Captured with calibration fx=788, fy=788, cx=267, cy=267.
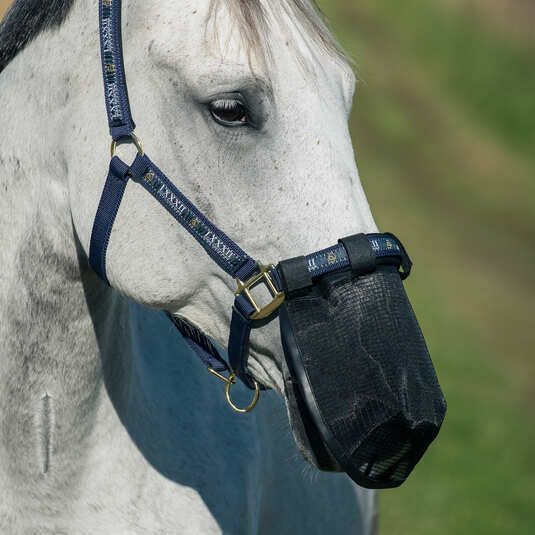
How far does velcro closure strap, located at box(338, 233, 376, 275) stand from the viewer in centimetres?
178

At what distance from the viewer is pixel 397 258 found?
1.91 m

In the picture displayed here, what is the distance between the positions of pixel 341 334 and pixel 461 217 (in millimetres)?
10537

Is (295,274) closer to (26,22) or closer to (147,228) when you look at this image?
(147,228)

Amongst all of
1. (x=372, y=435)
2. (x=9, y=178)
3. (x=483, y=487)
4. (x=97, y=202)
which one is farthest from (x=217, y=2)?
(x=483, y=487)

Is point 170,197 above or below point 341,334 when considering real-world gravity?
above

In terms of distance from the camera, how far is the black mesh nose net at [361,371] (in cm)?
178

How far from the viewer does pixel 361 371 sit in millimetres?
1794

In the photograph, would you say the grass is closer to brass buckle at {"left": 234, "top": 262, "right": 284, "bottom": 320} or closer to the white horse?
the white horse

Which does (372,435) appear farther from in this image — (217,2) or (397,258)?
(217,2)

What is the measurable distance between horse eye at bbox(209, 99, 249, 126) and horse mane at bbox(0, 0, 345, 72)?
0.13 meters

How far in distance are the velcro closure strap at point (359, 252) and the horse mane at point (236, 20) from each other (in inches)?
18.2

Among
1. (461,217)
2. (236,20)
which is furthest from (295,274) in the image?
(461,217)

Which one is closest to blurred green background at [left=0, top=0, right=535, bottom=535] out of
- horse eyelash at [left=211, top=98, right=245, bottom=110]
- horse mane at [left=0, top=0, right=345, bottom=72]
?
horse mane at [left=0, top=0, right=345, bottom=72]

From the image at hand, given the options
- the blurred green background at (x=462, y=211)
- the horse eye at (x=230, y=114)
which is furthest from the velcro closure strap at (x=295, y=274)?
the blurred green background at (x=462, y=211)
